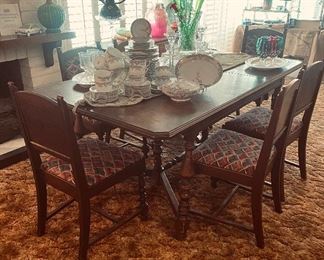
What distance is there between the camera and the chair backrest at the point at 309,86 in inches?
74.3

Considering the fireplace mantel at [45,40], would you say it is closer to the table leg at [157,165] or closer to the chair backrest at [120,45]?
the chair backrest at [120,45]

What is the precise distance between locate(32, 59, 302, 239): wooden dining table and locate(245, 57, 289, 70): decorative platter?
0.16 metres

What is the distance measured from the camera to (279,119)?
1584 millimetres

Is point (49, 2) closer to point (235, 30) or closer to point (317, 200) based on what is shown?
point (317, 200)

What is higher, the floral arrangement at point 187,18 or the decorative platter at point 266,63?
the floral arrangement at point 187,18

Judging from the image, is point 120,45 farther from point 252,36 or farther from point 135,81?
point 252,36

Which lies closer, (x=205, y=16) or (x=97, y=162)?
(x=97, y=162)

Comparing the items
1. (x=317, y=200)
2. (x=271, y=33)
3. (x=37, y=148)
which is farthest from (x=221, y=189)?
(x=271, y=33)

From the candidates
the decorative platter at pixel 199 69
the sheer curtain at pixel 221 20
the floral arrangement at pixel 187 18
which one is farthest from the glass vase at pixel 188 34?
→ the sheer curtain at pixel 221 20

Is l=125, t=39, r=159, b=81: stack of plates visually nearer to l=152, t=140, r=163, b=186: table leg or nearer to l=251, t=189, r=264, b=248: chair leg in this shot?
l=152, t=140, r=163, b=186: table leg

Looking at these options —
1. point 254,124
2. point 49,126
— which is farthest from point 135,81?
point 254,124

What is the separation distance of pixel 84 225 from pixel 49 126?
508mm

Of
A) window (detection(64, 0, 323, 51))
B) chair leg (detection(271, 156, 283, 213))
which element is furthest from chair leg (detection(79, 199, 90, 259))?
window (detection(64, 0, 323, 51))

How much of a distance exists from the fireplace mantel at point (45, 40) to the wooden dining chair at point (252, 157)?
5.26ft
